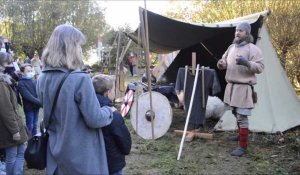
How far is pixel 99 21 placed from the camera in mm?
27719

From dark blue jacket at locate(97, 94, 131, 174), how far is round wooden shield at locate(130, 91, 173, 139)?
2731mm

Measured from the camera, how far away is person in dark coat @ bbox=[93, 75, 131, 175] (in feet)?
7.77

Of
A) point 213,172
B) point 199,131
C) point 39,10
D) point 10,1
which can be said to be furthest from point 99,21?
point 213,172

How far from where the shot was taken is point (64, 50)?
2055 millimetres

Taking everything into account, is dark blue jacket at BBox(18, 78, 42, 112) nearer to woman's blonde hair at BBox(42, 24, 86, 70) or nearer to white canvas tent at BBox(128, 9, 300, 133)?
white canvas tent at BBox(128, 9, 300, 133)

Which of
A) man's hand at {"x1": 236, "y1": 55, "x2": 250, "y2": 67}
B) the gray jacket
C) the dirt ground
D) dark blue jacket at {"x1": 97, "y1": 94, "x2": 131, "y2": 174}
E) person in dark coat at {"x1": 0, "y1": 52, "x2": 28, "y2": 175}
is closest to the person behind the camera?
the gray jacket

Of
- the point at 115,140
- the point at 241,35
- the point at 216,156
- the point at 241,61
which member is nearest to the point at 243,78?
the point at 241,61

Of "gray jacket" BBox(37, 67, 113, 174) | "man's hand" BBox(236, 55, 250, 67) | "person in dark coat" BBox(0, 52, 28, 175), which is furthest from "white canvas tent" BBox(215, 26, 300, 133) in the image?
"gray jacket" BBox(37, 67, 113, 174)

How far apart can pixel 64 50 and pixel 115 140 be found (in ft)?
2.33

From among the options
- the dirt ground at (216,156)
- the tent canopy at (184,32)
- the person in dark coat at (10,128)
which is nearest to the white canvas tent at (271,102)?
the dirt ground at (216,156)

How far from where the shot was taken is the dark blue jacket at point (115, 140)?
7.77 feet

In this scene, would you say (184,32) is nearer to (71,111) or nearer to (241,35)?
(241,35)

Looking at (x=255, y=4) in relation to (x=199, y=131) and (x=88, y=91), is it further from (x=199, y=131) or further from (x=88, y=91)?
(x=88, y=91)

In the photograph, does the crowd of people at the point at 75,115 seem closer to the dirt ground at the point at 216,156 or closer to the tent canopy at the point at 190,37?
the dirt ground at the point at 216,156
